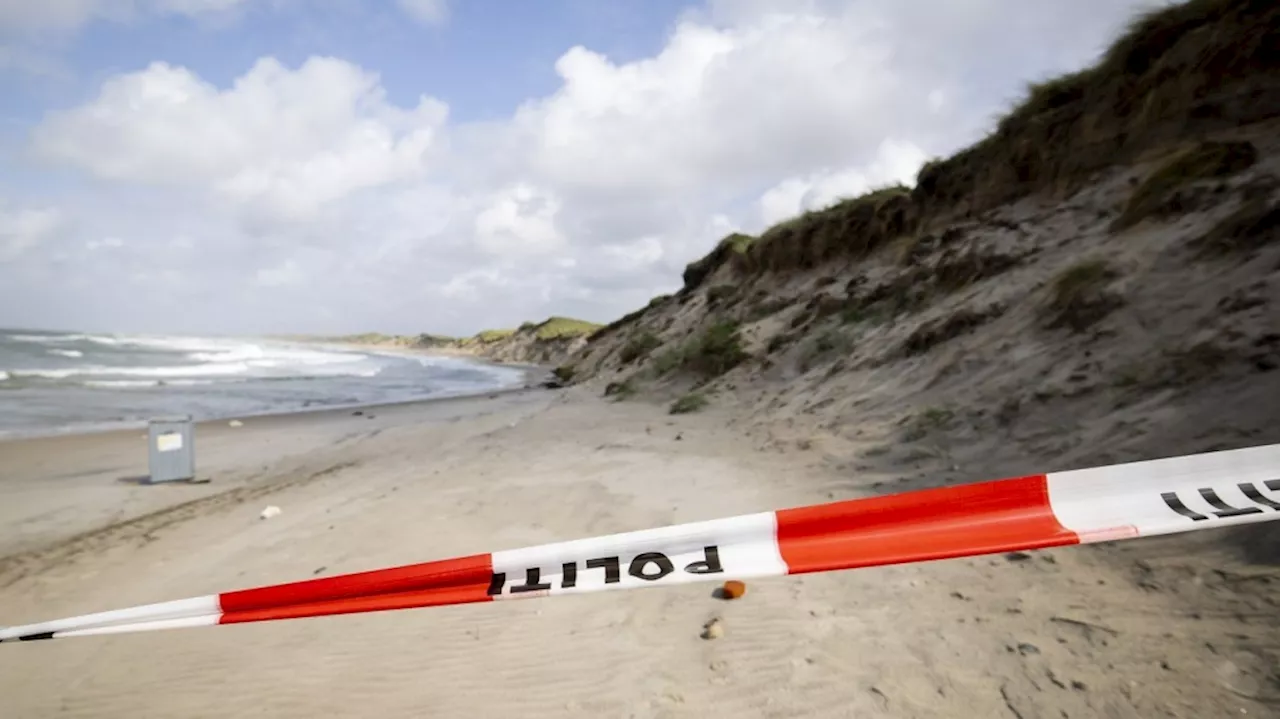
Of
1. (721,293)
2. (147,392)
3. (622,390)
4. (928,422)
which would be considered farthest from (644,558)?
(147,392)

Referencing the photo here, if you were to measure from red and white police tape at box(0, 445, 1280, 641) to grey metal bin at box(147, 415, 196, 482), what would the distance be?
646 cm

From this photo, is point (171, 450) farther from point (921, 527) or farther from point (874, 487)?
point (921, 527)

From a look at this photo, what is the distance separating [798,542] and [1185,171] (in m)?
7.45

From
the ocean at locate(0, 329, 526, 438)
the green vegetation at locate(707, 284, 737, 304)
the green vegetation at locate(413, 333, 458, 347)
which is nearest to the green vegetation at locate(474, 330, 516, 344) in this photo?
the green vegetation at locate(413, 333, 458, 347)

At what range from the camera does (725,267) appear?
2320 centimetres

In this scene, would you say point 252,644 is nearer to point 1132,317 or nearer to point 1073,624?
point 1073,624

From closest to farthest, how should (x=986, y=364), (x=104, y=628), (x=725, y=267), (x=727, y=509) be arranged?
(x=104, y=628) < (x=727, y=509) < (x=986, y=364) < (x=725, y=267)

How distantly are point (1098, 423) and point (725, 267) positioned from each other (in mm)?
19275

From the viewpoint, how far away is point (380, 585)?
206cm

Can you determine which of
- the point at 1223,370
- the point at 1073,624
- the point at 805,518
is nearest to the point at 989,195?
the point at 1223,370

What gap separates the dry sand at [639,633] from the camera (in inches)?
89.0

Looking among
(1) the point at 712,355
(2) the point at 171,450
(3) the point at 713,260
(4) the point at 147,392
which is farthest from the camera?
(3) the point at 713,260

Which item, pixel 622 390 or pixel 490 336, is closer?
pixel 622 390

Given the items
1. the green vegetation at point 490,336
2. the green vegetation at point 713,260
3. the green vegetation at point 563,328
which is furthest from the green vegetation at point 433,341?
the green vegetation at point 713,260
